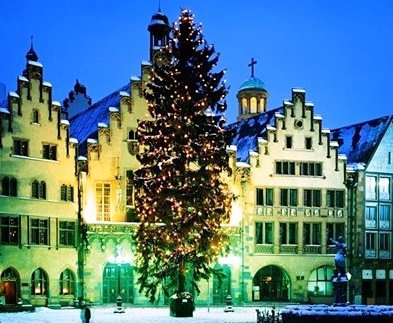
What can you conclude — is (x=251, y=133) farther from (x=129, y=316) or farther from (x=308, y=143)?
(x=129, y=316)

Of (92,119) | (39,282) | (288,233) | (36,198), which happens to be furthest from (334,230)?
(36,198)

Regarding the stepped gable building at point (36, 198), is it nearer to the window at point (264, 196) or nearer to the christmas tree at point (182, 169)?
the christmas tree at point (182, 169)

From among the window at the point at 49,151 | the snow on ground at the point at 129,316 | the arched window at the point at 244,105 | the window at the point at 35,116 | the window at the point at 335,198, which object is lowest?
the snow on ground at the point at 129,316

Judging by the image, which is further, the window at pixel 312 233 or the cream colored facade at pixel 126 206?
the window at pixel 312 233

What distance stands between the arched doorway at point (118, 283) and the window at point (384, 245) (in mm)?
21511

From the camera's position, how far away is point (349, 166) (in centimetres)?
7525

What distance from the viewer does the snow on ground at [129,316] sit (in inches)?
1914

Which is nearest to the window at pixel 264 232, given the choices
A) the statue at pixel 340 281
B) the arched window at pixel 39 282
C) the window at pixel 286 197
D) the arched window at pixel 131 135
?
the window at pixel 286 197

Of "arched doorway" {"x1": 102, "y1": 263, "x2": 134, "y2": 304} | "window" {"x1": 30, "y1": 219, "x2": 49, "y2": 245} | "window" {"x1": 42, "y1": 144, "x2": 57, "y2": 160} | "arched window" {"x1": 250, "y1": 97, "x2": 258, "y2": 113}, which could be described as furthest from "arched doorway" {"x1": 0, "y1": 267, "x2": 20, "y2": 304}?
"arched window" {"x1": 250, "y1": 97, "x2": 258, "y2": 113}

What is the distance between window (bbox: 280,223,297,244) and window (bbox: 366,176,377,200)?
6913 mm

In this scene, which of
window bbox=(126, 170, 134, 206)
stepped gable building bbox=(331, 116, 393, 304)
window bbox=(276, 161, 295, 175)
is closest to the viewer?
window bbox=(126, 170, 134, 206)

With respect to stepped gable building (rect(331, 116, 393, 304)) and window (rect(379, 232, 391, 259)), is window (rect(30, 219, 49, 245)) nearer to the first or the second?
stepped gable building (rect(331, 116, 393, 304))

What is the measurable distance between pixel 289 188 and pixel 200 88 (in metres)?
19.2

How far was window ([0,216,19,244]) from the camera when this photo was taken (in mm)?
61562
